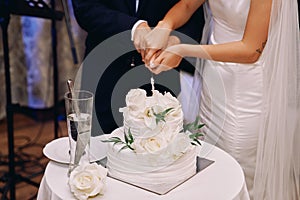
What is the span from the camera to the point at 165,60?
5.60 ft

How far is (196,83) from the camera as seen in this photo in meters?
2.04

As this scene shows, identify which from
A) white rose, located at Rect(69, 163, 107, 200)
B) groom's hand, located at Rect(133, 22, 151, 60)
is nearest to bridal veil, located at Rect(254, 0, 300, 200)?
groom's hand, located at Rect(133, 22, 151, 60)

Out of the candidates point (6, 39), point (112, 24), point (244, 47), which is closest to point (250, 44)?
point (244, 47)

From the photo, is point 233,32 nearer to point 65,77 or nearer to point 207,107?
point 207,107

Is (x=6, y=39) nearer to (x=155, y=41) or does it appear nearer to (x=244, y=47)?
(x=155, y=41)

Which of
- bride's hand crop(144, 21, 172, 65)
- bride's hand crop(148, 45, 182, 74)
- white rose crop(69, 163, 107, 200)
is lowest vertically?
white rose crop(69, 163, 107, 200)

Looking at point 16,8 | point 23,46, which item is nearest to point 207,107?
point 16,8

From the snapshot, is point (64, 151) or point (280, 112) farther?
point (280, 112)

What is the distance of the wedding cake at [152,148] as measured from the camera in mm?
1351

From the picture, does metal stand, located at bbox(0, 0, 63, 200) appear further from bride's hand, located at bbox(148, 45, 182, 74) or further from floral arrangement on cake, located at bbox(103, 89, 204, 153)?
floral arrangement on cake, located at bbox(103, 89, 204, 153)

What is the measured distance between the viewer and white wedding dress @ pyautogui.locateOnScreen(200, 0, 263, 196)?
1768mm

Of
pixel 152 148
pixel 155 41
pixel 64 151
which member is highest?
pixel 155 41

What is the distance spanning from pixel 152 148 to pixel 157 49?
49 cm

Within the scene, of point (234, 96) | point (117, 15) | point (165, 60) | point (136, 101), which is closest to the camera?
point (136, 101)
